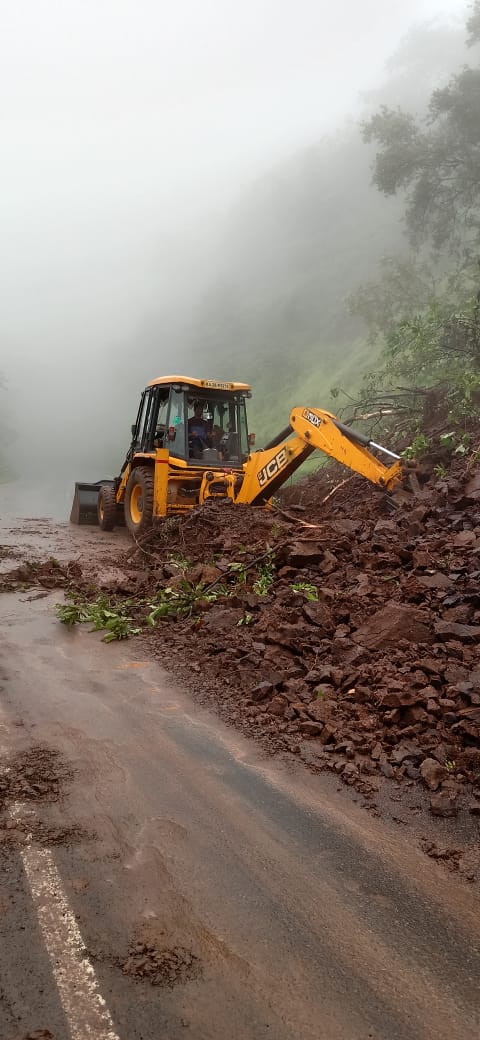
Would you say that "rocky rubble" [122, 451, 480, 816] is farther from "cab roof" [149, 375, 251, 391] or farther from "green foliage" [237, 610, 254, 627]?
"cab roof" [149, 375, 251, 391]

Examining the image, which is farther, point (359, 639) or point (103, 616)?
point (103, 616)

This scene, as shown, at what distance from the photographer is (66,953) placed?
2215 mm

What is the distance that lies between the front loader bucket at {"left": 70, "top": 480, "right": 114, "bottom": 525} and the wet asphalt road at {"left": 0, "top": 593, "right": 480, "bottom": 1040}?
469 inches

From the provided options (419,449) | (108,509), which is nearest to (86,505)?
(108,509)

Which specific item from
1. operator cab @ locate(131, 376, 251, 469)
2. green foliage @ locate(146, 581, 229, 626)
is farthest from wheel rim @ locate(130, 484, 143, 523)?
green foliage @ locate(146, 581, 229, 626)

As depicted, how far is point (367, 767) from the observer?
3676 millimetres

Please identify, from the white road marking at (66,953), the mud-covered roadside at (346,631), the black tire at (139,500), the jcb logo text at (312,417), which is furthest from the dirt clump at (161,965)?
the black tire at (139,500)

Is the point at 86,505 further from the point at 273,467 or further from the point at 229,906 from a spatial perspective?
the point at 229,906

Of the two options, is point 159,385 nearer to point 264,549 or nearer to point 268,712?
point 264,549

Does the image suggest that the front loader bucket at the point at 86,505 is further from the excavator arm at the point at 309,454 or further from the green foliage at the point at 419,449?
the green foliage at the point at 419,449

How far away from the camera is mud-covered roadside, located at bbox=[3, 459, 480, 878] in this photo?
373cm

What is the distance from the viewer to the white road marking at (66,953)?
6.44 ft

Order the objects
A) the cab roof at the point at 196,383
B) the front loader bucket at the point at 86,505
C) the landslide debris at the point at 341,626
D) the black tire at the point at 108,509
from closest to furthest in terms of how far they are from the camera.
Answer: the landslide debris at the point at 341,626 → the cab roof at the point at 196,383 → the black tire at the point at 108,509 → the front loader bucket at the point at 86,505

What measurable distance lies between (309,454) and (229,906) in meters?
7.99
